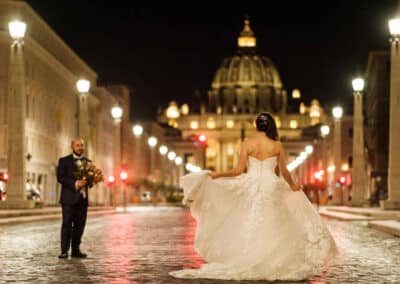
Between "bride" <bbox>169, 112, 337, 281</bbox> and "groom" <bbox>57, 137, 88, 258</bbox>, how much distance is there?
2725mm

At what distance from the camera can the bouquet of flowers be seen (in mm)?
15141

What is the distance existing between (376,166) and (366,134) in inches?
645

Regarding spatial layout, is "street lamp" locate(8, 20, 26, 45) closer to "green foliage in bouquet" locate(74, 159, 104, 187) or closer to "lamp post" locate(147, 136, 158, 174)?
"green foliage in bouquet" locate(74, 159, 104, 187)

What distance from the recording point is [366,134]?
355ft

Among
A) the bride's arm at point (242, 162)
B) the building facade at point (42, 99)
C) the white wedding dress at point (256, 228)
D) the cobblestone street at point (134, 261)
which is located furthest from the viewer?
the building facade at point (42, 99)

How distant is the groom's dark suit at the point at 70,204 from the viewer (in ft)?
49.5

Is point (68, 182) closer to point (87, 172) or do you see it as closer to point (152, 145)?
point (87, 172)

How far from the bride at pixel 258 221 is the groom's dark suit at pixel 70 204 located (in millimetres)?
2738

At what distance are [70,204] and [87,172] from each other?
518 millimetres

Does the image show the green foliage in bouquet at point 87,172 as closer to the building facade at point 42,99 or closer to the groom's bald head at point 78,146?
the groom's bald head at point 78,146

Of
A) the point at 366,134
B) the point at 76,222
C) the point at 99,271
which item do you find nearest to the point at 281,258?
the point at 99,271

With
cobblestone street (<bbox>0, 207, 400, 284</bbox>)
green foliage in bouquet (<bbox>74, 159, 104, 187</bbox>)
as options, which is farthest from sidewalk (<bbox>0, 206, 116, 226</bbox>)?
green foliage in bouquet (<bbox>74, 159, 104, 187</bbox>)

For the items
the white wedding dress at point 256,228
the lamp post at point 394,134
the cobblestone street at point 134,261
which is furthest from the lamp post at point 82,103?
the white wedding dress at point 256,228

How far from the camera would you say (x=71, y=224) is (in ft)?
50.0
